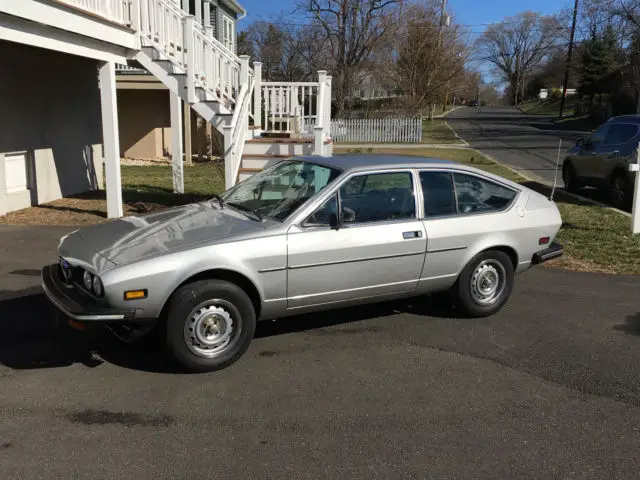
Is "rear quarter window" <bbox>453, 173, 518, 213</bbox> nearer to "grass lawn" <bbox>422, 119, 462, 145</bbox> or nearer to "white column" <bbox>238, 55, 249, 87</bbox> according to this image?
"white column" <bbox>238, 55, 249, 87</bbox>

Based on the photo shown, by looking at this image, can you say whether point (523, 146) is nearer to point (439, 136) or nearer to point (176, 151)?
point (439, 136)

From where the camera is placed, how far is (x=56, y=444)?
3.36m

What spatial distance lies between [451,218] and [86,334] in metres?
3.27

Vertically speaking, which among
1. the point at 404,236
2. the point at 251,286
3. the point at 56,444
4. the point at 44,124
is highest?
the point at 44,124

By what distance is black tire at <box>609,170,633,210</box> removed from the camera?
37.6 ft

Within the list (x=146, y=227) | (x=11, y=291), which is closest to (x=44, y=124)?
(x=11, y=291)

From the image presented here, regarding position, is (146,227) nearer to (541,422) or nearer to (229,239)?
(229,239)

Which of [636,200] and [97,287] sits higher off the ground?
[636,200]

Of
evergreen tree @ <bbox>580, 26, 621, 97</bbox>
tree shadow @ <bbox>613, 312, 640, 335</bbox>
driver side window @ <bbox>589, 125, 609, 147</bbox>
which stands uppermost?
evergreen tree @ <bbox>580, 26, 621, 97</bbox>

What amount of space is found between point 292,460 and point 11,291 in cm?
421

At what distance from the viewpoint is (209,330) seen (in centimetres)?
426

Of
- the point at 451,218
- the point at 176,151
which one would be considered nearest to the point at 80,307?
the point at 451,218

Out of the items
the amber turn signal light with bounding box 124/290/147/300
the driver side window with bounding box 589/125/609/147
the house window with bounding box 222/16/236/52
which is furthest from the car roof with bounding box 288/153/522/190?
the house window with bounding box 222/16/236/52

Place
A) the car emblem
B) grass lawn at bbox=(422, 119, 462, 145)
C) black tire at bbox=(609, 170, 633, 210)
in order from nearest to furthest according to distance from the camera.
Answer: the car emblem → black tire at bbox=(609, 170, 633, 210) → grass lawn at bbox=(422, 119, 462, 145)
